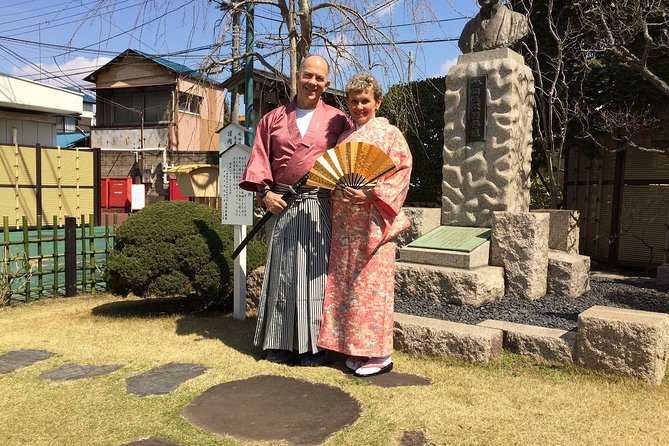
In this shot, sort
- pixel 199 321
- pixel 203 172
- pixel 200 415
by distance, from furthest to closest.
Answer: pixel 203 172 → pixel 199 321 → pixel 200 415

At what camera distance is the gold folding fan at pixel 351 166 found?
3.13m

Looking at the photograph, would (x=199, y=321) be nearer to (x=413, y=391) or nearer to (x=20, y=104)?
(x=413, y=391)

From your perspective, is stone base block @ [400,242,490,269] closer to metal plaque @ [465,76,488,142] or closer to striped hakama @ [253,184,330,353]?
metal plaque @ [465,76,488,142]

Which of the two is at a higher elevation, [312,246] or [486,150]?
[486,150]

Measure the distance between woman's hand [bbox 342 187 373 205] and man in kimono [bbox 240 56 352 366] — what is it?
1.31 feet

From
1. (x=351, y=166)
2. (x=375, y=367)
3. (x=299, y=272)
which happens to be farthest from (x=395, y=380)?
(x=351, y=166)

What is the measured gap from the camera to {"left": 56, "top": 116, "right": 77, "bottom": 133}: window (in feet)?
84.7

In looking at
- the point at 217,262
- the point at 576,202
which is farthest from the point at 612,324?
the point at 576,202

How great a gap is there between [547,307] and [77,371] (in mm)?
3761

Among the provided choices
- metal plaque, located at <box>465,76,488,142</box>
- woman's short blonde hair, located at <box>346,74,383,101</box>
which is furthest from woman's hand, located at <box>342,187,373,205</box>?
metal plaque, located at <box>465,76,488,142</box>

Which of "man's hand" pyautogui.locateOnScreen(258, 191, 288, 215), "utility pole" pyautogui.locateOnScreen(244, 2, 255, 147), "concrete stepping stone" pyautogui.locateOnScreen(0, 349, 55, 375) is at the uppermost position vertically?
"utility pole" pyautogui.locateOnScreen(244, 2, 255, 147)

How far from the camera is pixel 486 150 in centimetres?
573

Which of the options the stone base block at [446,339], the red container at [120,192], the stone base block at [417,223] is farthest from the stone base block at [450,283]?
the red container at [120,192]

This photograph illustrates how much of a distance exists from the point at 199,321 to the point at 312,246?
1893mm
